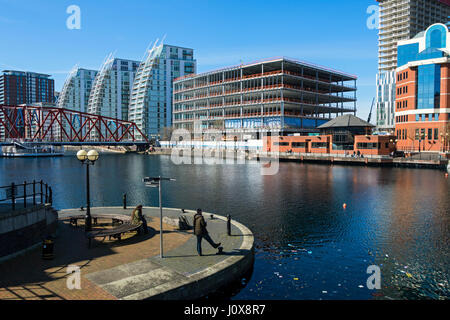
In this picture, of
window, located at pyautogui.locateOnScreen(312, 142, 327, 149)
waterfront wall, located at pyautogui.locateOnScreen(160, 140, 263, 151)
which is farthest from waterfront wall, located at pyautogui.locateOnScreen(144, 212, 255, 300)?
waterfront wall, located at pyautogui.locateOnScreen(160, 140, 263, 151)

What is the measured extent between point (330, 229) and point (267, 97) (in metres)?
91.6

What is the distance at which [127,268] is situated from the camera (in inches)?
452

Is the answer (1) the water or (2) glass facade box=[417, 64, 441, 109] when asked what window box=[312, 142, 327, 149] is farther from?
(1) the water

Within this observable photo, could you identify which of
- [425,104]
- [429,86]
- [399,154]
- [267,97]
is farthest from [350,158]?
[267,97]

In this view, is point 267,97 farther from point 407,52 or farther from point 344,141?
point 407,52

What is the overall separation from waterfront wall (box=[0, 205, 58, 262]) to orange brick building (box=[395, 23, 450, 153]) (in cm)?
7838

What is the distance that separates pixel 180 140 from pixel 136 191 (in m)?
97.4

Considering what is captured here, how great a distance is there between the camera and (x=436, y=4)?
169m

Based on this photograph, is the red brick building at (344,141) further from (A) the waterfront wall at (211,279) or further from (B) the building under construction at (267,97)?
(A) the waterfront wall at (211,279)

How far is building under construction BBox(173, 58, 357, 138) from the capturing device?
10425cm

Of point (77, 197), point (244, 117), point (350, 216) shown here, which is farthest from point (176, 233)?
point (244, 117)

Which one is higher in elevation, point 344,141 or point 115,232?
point 344,141

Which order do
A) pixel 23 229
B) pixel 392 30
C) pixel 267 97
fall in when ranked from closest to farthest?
pixel 23 229, pixel 267 97, pixel 392 30
